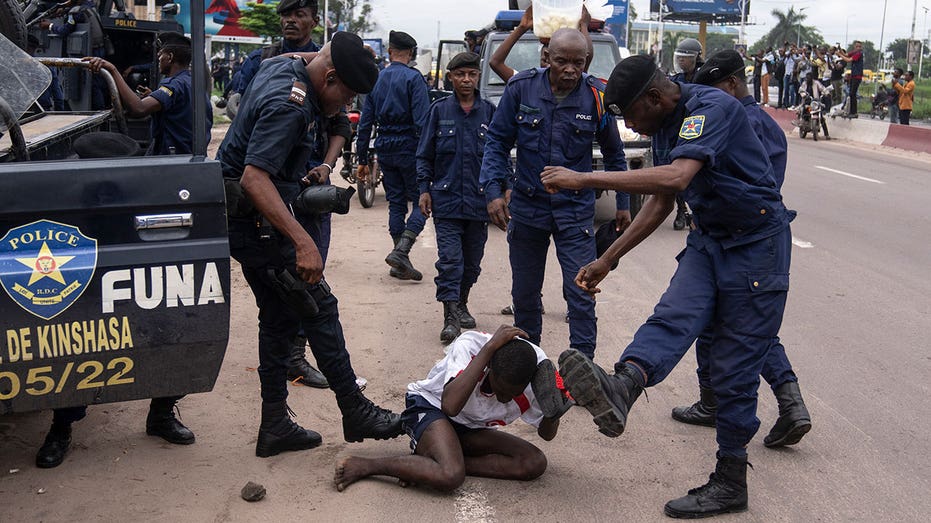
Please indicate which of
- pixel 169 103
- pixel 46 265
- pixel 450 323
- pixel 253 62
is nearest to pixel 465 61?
pixel 253 62

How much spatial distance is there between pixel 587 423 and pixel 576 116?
174 cm

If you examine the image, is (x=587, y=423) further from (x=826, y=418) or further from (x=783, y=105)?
(x=783, y=105)

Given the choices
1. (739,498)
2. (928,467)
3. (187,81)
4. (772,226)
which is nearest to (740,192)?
(772,226)

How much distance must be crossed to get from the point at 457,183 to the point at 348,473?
3.42 meters

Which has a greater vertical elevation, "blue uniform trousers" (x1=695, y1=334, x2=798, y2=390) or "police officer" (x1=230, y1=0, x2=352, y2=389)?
"police officer" (x1=230, y1=0, x2=352, y2=389)

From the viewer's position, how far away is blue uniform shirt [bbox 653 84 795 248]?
4047 millimetres

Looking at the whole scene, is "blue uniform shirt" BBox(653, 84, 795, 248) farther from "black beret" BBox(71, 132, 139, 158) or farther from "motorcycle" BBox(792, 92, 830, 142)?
"motorcycle" BBox(792, 92, 830, 142)

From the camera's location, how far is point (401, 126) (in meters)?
9.08

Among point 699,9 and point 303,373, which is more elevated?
point 699,9

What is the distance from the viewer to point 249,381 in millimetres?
6043

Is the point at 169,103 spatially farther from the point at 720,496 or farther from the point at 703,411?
the point at 720,496

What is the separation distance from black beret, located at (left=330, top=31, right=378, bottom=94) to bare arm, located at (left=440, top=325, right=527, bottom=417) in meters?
1.23

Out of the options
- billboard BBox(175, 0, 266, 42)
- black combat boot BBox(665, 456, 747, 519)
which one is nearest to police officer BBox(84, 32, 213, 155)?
black combat boot BBox(665, 456, 747, 519)

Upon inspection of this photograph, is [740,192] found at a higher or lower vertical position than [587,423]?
higher
